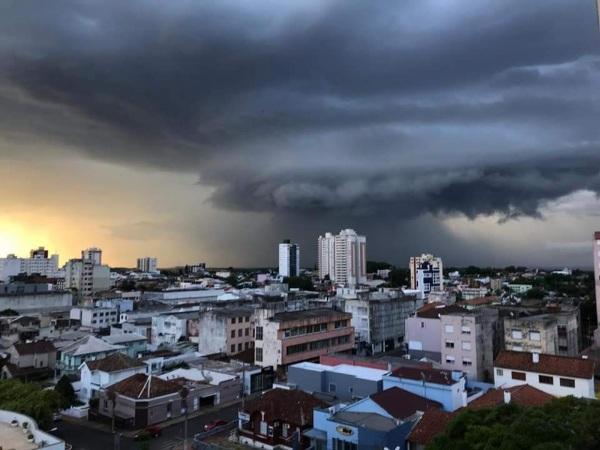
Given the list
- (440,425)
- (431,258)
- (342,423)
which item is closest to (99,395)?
(342,423)

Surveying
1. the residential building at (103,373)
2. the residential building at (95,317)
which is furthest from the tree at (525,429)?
the residential building at (95,317)

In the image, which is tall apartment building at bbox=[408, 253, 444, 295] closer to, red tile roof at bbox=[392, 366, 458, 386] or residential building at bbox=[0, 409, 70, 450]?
red tile roof at bbox=[392, 366, 458, 386]

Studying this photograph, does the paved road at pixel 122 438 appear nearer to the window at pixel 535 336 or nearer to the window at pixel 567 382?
the window at pixel 567 382

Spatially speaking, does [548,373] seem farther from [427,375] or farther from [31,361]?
[31,361]

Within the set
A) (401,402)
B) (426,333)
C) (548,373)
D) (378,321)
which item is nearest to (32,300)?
(378,321)

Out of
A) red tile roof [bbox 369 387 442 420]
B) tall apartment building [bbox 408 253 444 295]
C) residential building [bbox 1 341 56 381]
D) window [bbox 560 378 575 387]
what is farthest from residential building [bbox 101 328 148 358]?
tall apartment building [bbox 408 253 444 295]

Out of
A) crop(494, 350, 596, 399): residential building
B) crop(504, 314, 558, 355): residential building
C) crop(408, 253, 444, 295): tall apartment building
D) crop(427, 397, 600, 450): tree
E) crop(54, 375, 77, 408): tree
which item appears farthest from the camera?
crop(408, 253, 444, 295): tall apartment building

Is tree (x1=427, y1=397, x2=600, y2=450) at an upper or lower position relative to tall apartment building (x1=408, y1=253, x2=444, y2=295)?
lower
